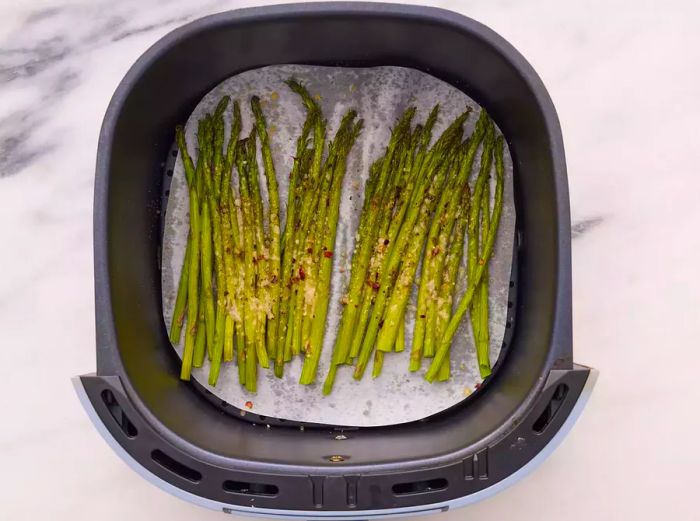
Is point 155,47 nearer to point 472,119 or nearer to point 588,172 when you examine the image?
point 472,119

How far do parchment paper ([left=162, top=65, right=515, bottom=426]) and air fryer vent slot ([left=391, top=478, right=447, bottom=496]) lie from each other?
191mm

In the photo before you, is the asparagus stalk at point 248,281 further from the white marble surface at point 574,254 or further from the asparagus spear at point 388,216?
the white marble surface at point 574,254

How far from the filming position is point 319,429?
1.33 metres

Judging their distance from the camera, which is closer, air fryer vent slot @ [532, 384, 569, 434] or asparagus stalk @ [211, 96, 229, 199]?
air fryer vent slot @ [532, 384, 569, 434]

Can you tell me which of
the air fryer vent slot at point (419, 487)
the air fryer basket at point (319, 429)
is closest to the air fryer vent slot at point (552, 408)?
the air fryer basket at point (319, 429)

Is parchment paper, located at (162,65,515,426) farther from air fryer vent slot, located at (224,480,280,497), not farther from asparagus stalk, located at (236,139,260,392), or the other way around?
air fryer vent slot, located at (224,480,280,497)

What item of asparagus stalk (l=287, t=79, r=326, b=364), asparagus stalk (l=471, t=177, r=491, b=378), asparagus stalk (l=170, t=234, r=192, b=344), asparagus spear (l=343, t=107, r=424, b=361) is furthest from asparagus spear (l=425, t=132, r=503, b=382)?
asparagus stalk (l=170, t=234, r=192, b=344)

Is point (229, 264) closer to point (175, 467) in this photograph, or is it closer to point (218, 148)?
point (218, 148)

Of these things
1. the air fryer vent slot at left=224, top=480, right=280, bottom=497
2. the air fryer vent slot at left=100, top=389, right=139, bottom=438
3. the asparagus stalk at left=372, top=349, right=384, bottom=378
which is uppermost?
the asparagus stalk at left=372, top=349, right=384, bottom=378

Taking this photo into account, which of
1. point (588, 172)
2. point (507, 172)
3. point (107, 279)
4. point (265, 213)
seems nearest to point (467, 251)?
point (507, 172)

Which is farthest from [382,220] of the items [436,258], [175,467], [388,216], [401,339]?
[175,467]

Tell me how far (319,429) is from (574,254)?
0.59 meters

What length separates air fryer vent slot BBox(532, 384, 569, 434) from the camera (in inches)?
43.8

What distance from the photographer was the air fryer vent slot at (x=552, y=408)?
1.11 meters
